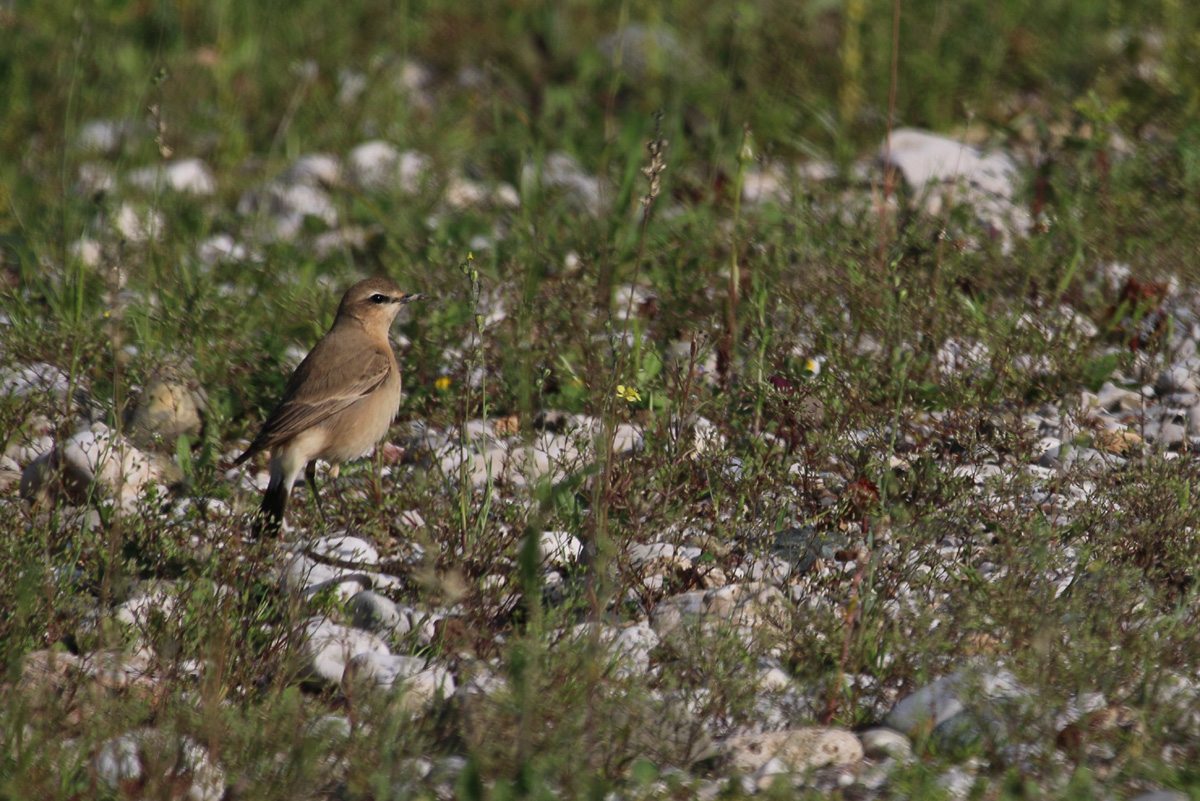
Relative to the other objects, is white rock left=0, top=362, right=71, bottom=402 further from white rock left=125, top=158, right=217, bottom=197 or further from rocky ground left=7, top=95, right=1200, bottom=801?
white rock left=125, top=158, right=217, bottom=197

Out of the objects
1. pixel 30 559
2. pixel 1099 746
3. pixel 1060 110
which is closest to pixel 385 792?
pixel 30 559

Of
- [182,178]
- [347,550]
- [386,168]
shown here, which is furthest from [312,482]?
[182,178]

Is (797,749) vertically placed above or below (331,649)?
above

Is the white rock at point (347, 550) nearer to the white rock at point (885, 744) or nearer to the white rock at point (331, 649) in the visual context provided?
the white rock at point (331, 649)

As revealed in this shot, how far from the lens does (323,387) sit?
553 cm

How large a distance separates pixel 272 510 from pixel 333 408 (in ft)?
1.87

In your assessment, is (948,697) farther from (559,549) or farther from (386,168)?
(386,168)

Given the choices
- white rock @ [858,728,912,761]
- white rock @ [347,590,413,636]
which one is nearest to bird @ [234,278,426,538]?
white rock @ [347,590,413,636]

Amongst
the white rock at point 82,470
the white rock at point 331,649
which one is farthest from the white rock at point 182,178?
the white rock at point 331,649

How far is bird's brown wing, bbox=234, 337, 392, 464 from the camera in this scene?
534cm

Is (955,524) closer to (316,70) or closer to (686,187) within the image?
(686,187)

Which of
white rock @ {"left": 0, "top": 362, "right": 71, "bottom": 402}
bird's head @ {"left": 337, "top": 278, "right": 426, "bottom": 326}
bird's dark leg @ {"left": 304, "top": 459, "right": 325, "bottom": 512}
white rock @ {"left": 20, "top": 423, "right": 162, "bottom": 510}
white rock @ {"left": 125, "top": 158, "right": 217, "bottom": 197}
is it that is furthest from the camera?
white rock @ {"left": 125, "top": 158, "right": 217, "bottom": 197}

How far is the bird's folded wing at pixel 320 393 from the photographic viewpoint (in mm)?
5328

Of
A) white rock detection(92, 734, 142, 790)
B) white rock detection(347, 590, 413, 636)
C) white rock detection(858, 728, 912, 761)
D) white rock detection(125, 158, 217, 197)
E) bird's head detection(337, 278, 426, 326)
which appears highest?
white rock detection(92, 734, 142, 790)
